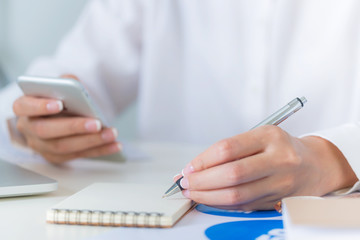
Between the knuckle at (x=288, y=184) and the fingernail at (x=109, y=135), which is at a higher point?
the fingernail at (x=109, y=135)

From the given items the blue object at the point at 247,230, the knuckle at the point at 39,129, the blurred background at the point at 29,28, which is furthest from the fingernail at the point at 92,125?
the blurred background at the point at 29,28

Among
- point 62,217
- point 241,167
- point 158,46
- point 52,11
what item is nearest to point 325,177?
point 241,167

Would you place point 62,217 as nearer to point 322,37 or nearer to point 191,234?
point 191,234

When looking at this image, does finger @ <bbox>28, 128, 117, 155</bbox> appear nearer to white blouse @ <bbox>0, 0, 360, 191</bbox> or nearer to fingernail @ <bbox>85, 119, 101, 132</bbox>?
fingernail @ <bbox>85, 119, 101, 132</bbox>

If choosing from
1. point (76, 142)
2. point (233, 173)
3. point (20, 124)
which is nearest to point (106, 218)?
point (233, 173)

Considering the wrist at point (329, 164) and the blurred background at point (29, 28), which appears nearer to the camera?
the wrist at point (329, 164)

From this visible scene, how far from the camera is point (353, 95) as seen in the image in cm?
104

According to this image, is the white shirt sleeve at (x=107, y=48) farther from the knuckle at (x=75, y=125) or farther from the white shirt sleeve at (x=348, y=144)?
the white shirt sleeve at (x=348, y=144)

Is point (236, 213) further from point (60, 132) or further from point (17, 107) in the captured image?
point (17, 107)

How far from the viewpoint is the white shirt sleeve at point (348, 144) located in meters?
0.60

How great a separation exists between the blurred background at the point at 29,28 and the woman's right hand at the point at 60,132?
4.02ft

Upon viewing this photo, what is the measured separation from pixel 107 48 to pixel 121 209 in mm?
889

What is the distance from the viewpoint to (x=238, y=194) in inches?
19.8

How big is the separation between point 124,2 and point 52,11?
2.69ft
